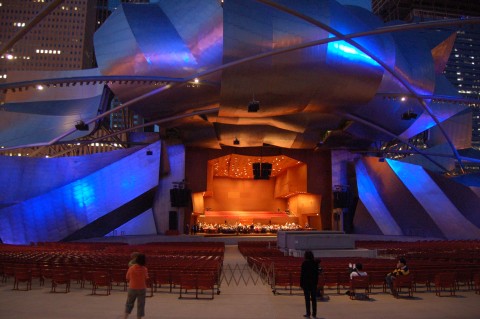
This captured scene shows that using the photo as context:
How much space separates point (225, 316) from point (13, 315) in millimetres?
A: 3647

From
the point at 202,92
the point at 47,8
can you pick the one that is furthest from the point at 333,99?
the point at 47,8

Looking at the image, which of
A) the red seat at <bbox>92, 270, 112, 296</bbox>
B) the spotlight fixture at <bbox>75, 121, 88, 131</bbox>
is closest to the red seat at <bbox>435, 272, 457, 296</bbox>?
the red seat at <bbox>92, 270, 112, 296</bbox>

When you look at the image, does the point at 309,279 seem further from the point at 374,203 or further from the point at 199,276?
the point at 374,203

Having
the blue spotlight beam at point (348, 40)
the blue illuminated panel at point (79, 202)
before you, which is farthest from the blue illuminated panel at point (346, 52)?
the blue illuminated panel at point (79, 202)

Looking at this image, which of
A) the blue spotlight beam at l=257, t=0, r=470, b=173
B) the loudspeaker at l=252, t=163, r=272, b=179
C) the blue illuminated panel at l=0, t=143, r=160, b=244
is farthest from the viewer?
the loudspeaker at l=252, t=163, r=272, b=179

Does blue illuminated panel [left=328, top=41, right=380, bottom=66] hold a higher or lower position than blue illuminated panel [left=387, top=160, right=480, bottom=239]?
higher

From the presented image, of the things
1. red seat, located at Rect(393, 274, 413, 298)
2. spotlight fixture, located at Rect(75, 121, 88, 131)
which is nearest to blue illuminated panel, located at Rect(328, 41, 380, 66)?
spotlight fixture, located at Rect(75, 121, 88, 131)

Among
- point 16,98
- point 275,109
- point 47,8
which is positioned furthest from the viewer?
point 16,98

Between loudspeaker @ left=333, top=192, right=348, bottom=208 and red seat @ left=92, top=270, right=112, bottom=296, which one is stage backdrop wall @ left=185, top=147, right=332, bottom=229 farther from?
red seat @ left=92, top=270, right=112, bottom=296

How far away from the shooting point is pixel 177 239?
30281mm

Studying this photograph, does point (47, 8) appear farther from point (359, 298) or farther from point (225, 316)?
point (359, 298)

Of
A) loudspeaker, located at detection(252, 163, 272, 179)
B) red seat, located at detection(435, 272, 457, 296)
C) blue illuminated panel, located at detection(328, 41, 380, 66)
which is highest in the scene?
blue illuminated panel, located at detection(328, 41, 380, 66)

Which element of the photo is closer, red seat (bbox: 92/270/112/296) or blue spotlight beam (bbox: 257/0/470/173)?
red seat (bbox: 92/270/112/296)

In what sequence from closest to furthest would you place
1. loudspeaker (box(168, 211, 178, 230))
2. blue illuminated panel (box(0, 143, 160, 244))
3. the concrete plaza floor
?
1. the concrete plaza floor
2. blue illuminated panel (box(0, 143, 160, 244))
3. loudspeaker (box(168, 211, 178, 230))
